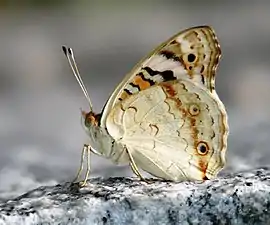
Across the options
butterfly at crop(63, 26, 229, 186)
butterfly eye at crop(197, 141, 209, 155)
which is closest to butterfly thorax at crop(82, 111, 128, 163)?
butterfly at crop(63, 26, 229, 186)

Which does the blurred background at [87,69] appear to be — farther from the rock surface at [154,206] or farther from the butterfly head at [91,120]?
the rock surface at [154,206]

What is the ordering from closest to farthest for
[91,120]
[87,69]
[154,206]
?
[154,206], [91,120], [87,69]

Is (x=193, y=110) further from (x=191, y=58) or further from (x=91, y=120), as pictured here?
(x=91, y=120)

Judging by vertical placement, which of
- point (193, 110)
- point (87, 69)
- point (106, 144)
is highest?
point (87, 69)

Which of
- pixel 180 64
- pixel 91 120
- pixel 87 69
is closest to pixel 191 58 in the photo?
pixel 180 64

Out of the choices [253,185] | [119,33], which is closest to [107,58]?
[119,33]

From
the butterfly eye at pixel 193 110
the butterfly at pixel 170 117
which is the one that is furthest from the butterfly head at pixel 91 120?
the butterfly eye at pixel 193 110

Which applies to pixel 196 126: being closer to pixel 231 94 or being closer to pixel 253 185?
pixel 253 185
